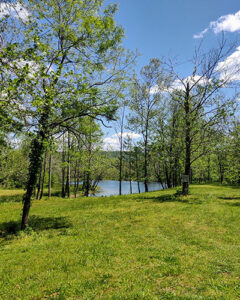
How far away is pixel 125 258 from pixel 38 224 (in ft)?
25.7

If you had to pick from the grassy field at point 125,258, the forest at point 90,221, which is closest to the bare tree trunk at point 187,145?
the forest at point 90,221

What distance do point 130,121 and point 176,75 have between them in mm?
11746

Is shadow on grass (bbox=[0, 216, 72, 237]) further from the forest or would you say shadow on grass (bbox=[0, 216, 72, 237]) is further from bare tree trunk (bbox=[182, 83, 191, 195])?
bare tree trunk (bbox=[182, 83, 191, 195])

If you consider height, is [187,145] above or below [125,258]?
above

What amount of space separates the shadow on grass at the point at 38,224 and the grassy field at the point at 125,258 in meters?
0.06

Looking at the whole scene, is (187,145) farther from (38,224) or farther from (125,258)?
(38,224)

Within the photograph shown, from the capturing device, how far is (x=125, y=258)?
6.77 meters

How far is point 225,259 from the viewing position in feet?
21.3

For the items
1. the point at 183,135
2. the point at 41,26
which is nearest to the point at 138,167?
the point at 183,135

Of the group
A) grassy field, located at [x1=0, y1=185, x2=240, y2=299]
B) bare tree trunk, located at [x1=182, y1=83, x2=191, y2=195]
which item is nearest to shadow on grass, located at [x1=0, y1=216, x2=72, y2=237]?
grassy field, located at [x1=0, y1=185, x2=240, y2=299]

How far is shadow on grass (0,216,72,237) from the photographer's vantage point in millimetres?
11259

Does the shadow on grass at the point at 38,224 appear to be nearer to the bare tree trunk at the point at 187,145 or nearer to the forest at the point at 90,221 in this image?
the forest at the point at 90,221

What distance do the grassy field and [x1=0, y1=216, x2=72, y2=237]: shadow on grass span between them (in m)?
0.06

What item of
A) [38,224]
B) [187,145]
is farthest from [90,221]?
[187,145]
